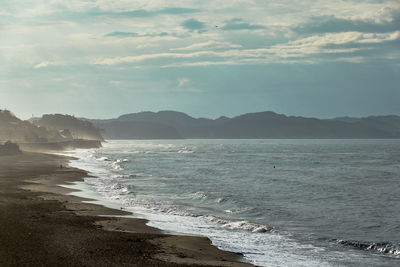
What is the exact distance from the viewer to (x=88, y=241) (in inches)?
730

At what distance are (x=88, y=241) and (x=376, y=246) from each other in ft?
45.0

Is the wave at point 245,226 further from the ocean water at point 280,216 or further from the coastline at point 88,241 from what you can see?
the coastline at point 88,241

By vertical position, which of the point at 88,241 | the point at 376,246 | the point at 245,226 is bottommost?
the point at 376,246

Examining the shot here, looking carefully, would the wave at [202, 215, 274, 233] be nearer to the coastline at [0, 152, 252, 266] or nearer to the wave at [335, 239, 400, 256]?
the wave at [335, 239, 400, 256]

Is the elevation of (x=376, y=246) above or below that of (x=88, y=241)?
below

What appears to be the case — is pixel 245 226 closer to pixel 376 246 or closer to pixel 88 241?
pixel 376 246

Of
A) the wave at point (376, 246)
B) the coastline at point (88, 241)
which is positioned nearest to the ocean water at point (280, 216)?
the wave at point (376, 246)

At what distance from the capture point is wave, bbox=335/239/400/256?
20.9 metres

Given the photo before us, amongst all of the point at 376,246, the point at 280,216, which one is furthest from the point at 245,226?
the point at 376,246

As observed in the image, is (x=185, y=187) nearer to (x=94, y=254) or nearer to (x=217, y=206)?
(x=217, y=206)

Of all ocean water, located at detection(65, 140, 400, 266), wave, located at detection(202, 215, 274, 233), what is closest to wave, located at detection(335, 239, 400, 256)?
ocean water, located at detection(65, 140, 400, 266)

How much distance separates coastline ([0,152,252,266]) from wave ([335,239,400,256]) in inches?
278

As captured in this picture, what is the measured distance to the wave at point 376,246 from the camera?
2088 cm

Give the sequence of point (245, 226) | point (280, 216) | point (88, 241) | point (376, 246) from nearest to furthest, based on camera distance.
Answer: point (88, 241) < point (376, 246) < point (245, 226) < point (280, 216)
